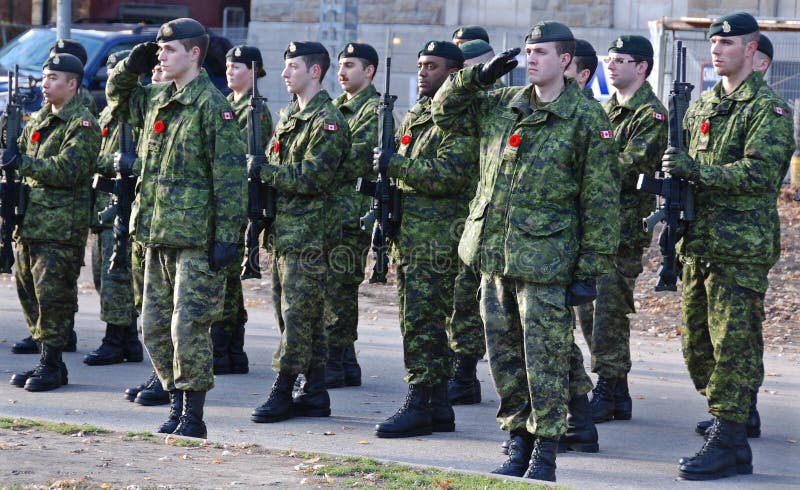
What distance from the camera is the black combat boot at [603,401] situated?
8.25 metres

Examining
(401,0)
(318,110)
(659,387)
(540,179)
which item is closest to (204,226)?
(318,110)

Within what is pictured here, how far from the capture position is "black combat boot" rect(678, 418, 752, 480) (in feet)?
22.4

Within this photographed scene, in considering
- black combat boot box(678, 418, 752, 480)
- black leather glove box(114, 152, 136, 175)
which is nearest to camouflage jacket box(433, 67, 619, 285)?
black combat boot box(678, 418, 752, 480)

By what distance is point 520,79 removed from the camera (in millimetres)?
21109

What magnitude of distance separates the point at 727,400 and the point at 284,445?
245cm

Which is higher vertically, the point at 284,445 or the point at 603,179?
the point at 603,179

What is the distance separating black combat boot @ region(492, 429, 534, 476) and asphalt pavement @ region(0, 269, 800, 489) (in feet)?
0.71

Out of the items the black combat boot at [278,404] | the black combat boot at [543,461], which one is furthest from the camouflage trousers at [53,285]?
the black combat boot at [543,461]

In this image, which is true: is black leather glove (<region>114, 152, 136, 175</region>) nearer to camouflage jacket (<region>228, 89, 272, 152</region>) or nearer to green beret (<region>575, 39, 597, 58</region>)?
camouflage jacket (<region>228, 89, 272, 152</region>)

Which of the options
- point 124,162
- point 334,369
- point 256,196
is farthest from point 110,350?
point 256,196

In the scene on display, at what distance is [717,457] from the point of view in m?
6.88

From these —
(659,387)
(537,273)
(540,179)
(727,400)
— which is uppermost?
(540,179)

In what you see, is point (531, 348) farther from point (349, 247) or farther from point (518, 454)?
point (349, 247)

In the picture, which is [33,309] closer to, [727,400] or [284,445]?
[284,445]
